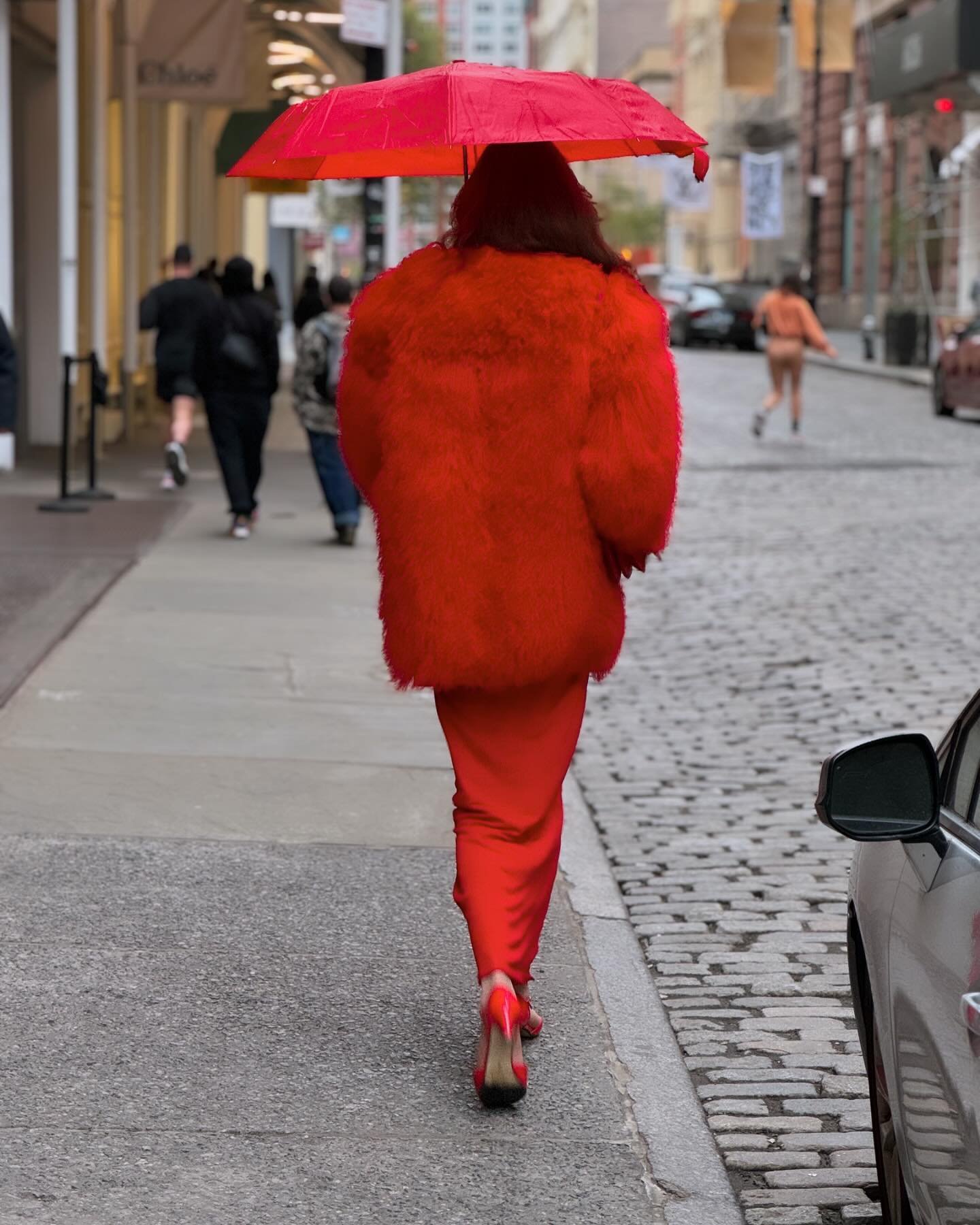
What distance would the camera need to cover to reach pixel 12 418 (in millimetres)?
8883

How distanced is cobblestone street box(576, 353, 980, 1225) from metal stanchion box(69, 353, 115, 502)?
394 centimetres

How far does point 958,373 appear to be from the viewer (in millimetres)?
26641

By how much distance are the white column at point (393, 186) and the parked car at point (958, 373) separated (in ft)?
30.7

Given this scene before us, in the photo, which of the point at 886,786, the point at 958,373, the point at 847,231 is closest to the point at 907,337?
the point at 958,373

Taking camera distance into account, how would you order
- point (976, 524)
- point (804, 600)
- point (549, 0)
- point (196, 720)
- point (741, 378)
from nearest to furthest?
point (196, 720), point (804, 600), point (976, 524), point (741, 378), point (549, 0)

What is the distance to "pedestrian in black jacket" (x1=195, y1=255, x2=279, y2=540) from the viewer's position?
531 inches

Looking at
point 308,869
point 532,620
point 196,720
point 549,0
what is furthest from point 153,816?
point 549,0

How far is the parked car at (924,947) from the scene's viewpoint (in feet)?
9.08

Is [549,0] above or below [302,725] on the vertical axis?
above

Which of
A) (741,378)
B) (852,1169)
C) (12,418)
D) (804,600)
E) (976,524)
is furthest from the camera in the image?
(741,378)

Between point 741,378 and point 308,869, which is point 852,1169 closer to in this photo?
point 308,869

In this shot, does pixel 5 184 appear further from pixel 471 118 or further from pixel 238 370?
pixel 471 118

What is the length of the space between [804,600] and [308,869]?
641 centimetres

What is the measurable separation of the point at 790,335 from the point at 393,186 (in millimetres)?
6211
